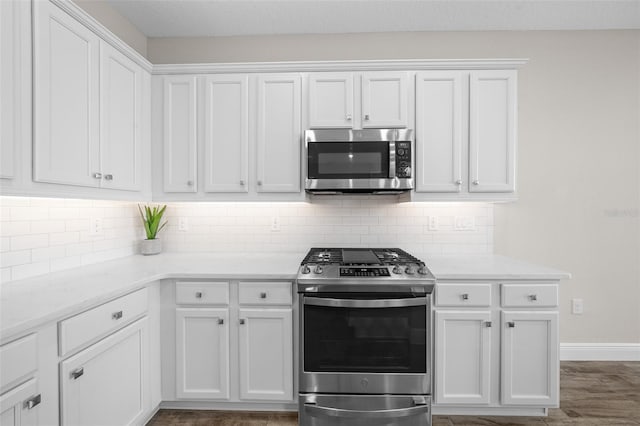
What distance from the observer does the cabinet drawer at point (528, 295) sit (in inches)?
85.0

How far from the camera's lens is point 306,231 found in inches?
116

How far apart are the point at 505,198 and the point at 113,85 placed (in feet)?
9.24

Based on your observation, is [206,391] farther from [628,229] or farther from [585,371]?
[628,229]

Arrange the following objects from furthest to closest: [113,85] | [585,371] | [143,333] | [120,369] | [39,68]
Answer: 1. [585,371]
2. [113,85]
3. [143,333]
4. [120,369]
5. [39,68]

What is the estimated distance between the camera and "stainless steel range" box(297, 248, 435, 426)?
2.04 m

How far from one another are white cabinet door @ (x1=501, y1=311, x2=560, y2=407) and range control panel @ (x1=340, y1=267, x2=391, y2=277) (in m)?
0.83

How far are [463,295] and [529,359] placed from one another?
23.0 inches

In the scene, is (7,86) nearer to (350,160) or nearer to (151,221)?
(151,221)

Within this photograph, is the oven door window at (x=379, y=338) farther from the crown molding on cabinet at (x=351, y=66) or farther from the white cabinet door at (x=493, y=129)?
the crown molding on cabinet at (x=351, y=66)

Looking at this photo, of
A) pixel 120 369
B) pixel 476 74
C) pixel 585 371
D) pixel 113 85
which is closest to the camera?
pixel 120 369

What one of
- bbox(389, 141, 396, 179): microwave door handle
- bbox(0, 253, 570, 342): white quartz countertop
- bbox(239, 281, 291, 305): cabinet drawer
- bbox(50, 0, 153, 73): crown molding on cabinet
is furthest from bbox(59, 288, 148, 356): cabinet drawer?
bbox(389, 141, 396, 179): microwave door handle

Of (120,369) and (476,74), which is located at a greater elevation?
(476,74)

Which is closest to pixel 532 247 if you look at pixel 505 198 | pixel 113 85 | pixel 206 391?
pixel 505 198

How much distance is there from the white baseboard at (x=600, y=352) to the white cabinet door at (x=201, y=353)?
290cm
